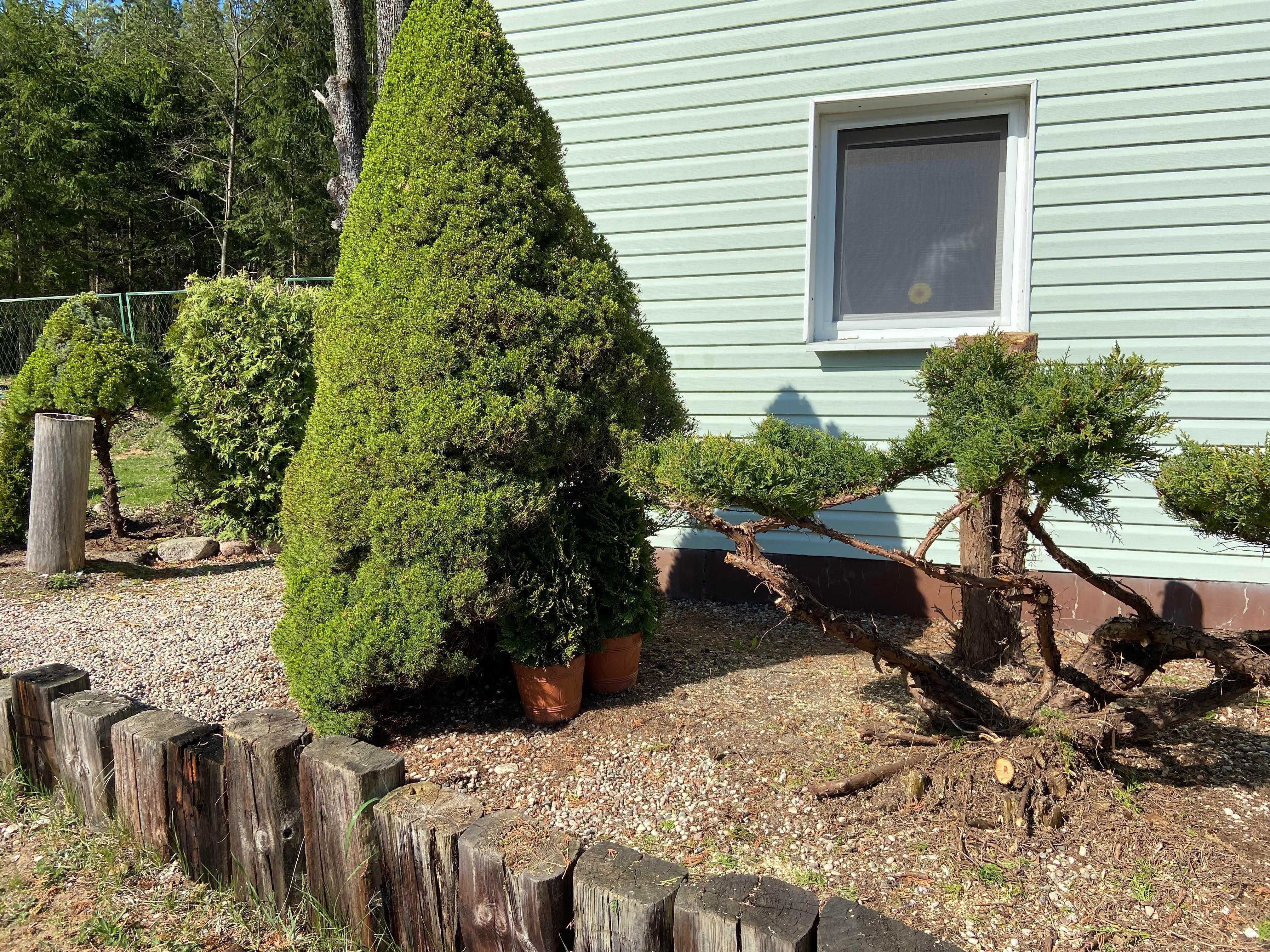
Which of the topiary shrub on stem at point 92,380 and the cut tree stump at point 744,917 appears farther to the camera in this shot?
the topiary shrub on stem at point 92,380

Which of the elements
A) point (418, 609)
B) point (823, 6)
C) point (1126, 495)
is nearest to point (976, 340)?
point (418, 609)

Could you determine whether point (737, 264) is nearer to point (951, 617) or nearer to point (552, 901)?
point (951, 617)

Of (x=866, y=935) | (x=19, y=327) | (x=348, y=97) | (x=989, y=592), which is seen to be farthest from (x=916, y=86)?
(x=19, y=327)

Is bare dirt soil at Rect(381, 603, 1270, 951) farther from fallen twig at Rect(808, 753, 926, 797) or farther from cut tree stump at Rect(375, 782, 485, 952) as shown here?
cut tree stump at Rect(375, 782, 485, 952)

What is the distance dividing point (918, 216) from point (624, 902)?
4.49 m

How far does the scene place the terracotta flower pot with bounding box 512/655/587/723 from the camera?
Result: 11.0 feet

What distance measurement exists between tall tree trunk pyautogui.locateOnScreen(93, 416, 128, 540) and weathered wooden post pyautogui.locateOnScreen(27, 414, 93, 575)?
3.22ft

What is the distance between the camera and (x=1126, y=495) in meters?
4.65

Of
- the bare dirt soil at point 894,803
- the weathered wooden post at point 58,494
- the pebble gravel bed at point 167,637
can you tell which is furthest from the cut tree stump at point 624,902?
the weathered wooden post at point 58,494

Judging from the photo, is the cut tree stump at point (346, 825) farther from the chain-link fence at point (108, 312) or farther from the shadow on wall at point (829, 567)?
the chain-link fence at point (108, 312)

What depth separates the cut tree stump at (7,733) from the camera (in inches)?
110

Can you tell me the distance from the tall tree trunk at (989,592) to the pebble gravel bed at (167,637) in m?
3.16

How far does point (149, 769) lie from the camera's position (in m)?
2.39

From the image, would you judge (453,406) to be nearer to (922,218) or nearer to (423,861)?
(423,861)
